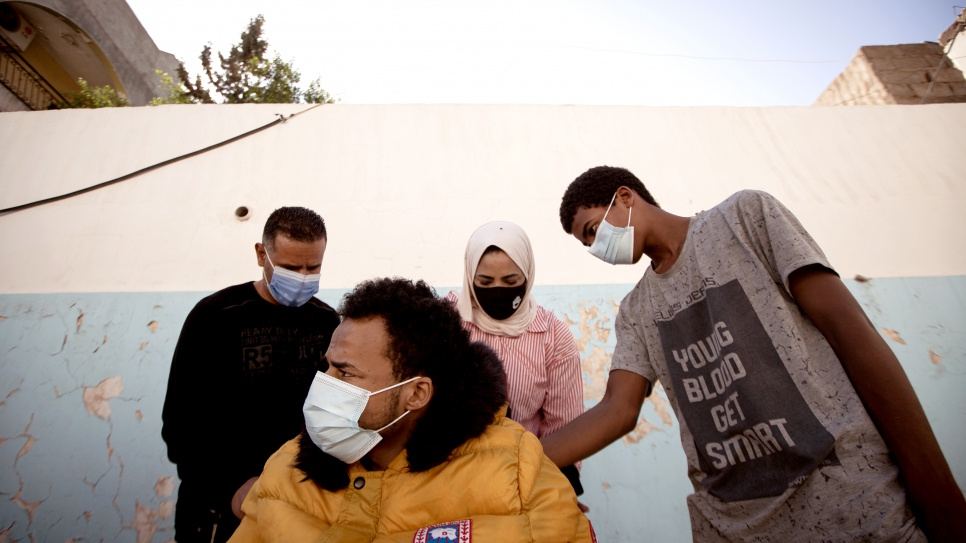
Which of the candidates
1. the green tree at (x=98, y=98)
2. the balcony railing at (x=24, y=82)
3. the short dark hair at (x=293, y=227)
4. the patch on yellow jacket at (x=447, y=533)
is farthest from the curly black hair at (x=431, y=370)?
the balcony railing at (x=24, y=82)

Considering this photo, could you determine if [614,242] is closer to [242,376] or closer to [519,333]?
[519,333]

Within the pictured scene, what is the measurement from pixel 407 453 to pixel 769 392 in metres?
0.92

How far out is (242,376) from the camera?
1.82 metres

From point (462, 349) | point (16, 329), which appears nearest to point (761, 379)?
point (462, 349)

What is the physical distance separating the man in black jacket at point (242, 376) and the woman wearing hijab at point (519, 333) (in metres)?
0.70

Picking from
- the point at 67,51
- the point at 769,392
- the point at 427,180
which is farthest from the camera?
the point at 67,51

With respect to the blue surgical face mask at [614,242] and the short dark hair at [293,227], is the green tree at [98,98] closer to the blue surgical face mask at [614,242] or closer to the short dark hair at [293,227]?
the short dark hair at [293,227]

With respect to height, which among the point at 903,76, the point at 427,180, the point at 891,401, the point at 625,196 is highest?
the point at 903,76

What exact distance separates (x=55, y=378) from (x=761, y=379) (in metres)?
4.09

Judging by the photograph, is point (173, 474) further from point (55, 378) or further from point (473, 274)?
point (473, 274)

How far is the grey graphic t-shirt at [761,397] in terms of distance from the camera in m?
0.97

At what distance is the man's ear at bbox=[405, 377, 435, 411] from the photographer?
1263 mm

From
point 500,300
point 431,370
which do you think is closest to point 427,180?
point 500,300

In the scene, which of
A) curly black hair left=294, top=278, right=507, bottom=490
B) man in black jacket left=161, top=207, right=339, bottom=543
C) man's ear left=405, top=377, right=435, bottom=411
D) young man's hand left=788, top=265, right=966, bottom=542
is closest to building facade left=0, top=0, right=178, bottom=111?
man in black jacket left=161, top=207, right=339, bottom=543
